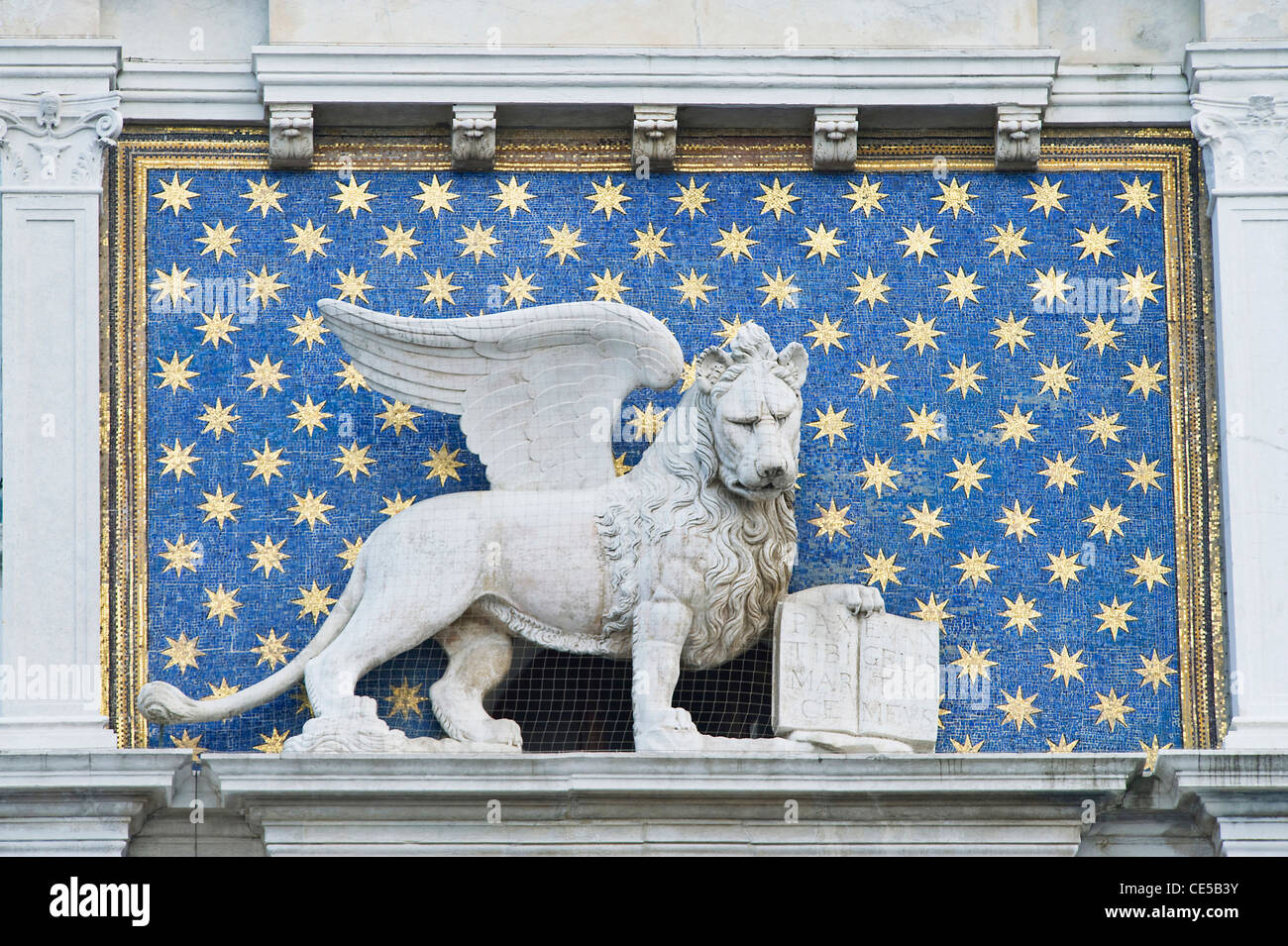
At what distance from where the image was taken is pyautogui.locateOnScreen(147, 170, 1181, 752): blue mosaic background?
13.0 meters

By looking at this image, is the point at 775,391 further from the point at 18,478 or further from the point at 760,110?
the point at 18,478

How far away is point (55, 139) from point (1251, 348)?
475cm

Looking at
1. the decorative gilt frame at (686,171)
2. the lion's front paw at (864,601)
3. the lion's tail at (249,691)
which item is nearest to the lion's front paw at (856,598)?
the lion's front paw at (864,601)

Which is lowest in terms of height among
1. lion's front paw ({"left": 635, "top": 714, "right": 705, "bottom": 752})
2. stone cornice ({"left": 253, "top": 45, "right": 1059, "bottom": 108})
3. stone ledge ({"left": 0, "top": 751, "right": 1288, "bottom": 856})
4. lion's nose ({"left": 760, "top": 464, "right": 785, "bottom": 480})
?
stone ledge ({"left": 0, "top": 751, "right": 1288, "bottom": 856})

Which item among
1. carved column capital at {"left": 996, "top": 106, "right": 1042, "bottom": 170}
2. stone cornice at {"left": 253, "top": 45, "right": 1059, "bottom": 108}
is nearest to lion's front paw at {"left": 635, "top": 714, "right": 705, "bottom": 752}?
stone cornice at {"left": 253, "top": 45, "right": 1059, "bottom": 108}

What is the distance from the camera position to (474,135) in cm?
1351

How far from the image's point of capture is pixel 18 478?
42.4 feet

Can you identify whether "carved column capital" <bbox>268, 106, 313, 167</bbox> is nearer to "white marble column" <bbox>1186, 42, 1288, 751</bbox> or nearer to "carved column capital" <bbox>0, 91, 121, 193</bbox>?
"carved column capital" <bbox>0, 91, 121, 193</bbox>

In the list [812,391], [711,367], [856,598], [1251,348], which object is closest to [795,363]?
[711,367]

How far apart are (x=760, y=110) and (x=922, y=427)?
145 cm

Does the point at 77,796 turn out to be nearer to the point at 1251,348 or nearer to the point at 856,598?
the point at 856,598

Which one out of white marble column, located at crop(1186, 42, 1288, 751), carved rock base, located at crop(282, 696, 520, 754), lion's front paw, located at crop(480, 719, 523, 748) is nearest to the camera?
carved rock base, located at crop(282, 696, 520, 754)

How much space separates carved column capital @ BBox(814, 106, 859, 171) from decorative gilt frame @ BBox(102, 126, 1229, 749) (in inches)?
3.7
